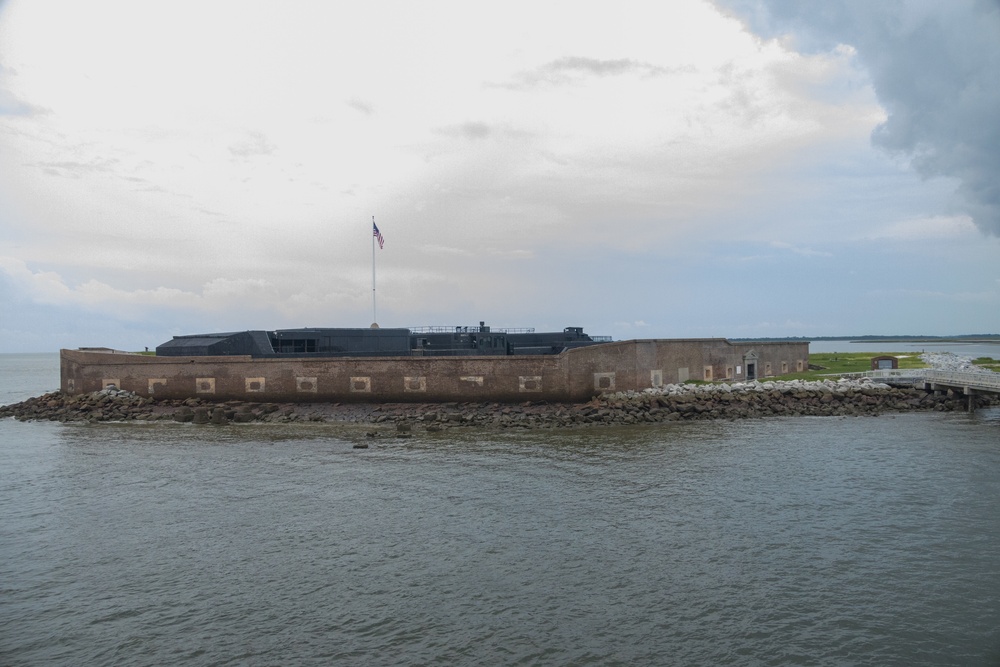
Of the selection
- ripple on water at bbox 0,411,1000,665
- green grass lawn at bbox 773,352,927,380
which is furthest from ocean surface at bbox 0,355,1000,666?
green grass lawn at bbox 773,352,927,380

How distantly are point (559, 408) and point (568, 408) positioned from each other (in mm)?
541

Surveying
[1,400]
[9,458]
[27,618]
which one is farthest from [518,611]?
[1,400]

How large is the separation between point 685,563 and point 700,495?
5937mm

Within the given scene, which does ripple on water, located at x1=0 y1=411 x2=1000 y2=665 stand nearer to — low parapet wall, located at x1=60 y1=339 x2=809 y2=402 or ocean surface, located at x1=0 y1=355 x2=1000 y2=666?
ocean surface, located at x1=0 y1=355 x2=1000 y2=666

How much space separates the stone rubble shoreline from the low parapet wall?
72cm

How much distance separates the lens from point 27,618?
12.3 metres

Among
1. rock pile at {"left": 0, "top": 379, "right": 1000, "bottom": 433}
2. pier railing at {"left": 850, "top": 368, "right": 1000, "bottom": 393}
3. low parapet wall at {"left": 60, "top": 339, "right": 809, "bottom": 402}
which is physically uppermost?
low parapet wall at {"left": 60, "top": 339, "right": 809, "bottom": 402}

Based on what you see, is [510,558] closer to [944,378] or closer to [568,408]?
[568,408]

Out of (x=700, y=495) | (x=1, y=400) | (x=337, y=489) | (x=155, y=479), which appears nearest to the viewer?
(x=700, y=495)

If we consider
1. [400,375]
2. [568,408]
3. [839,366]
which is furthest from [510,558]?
[839,366]

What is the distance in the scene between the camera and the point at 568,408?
37156 millimetres

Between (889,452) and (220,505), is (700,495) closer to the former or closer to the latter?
(889,452)

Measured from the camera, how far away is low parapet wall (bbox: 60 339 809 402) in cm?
3859

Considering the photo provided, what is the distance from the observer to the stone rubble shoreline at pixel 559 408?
117ft
